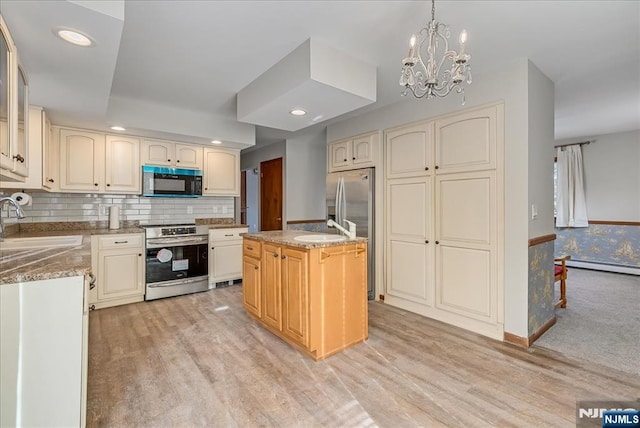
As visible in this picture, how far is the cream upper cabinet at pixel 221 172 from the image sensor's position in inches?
177

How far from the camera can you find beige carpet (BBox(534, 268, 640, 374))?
240 cm

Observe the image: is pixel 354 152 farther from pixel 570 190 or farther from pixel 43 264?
pixel 570 190

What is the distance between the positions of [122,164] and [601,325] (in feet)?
18.5

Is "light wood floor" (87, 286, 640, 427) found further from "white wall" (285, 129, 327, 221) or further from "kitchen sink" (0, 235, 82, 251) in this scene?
"white wall" (285, 129, 327, 221)

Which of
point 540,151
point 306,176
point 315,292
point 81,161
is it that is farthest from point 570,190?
point 81,161

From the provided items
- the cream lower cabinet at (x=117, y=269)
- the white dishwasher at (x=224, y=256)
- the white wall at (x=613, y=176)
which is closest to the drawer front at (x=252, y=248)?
the white dishwasher at (x=224, y=256)

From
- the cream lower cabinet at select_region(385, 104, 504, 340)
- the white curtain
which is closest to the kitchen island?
the cream lower cabinet at select_region(385, 104, 504, 340)

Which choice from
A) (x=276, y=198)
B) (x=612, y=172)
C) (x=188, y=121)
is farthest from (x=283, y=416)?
(x=612, y=172)

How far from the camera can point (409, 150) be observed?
3398 mm

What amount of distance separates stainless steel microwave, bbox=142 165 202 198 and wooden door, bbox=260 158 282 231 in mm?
1640

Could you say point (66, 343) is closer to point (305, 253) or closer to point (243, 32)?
point (305, 253)

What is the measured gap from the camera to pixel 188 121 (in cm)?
391

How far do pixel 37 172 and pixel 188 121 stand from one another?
1665 millimetres

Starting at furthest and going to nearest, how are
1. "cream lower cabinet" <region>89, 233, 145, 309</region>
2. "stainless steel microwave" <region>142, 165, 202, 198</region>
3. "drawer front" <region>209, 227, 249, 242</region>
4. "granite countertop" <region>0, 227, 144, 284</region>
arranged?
"drawer front" <region>209, 227, 249, 242</region> < "stainless steel microwave" <region>142, 165, 202, 198</region> < "cream lower cabinet" <region>89, 233, 145, 309</region> < "granite countertop" <region>0, 227, 144, 284</region>
